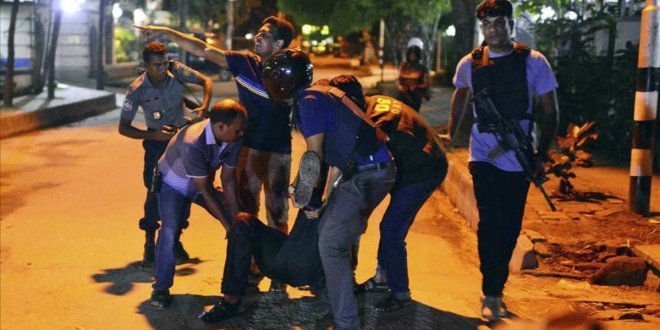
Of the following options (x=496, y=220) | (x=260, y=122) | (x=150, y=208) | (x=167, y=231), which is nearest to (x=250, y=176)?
(x=260, y=122)

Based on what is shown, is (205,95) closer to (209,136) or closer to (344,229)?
(209,136)

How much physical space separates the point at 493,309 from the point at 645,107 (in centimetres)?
322

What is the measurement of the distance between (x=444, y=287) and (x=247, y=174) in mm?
1661

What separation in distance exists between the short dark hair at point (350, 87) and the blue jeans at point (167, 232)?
1210mm

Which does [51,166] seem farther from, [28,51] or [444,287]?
[28,51]

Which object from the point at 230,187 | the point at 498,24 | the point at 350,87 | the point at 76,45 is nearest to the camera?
the point at 350,87

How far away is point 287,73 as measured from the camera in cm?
489

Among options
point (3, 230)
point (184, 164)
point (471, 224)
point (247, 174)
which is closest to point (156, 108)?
point (247, 174)

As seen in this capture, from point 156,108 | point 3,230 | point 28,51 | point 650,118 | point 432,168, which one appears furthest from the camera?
point 28,51

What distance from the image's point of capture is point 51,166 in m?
12.3

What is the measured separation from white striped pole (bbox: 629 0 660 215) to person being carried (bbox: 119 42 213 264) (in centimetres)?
368

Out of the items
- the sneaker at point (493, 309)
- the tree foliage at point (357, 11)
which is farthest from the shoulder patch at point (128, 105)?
the tree foliage at point (357, 11)

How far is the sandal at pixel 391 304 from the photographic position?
18.3 ft

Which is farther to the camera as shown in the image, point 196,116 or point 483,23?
point 196,116
